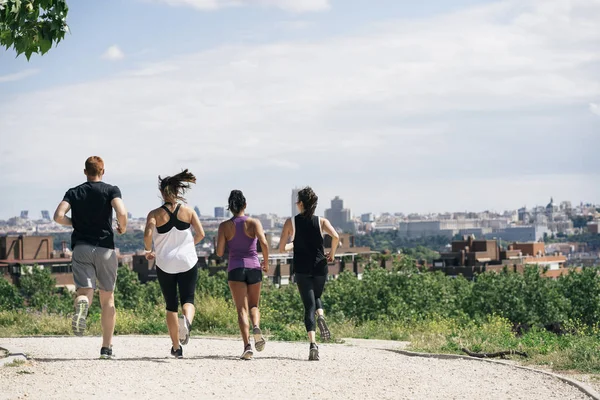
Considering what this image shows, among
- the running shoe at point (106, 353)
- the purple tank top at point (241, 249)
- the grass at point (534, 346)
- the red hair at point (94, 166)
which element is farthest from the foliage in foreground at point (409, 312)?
the red hair at point (94, 166)

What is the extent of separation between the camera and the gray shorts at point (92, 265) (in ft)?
33.2

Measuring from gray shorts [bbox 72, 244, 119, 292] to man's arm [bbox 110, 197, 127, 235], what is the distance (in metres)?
0.33

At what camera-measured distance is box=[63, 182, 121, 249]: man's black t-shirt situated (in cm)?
1022

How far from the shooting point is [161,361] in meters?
10.3

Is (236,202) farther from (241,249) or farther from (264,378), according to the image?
(264,378)

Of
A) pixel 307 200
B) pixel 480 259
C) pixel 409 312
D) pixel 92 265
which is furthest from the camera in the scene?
pixel 480 259

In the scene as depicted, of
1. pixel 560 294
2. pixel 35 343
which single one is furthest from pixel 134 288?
pixel 35 343

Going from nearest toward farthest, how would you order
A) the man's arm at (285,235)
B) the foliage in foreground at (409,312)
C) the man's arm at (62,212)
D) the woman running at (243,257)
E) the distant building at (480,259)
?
the man's arm at (62,212) < the woman running at (243,257) < the man's arm at (285,235) < the foliage in foreground at (409,312) < the distant building at (480,259)

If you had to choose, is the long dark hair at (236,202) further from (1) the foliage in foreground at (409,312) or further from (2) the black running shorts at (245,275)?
(1) the foliage in foreground at (409,312)

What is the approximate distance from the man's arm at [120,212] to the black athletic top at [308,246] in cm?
209

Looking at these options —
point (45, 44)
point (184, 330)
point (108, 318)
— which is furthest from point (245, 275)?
point (45, 44)

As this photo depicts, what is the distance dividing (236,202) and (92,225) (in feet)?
5.44

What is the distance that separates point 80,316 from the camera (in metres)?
9.90

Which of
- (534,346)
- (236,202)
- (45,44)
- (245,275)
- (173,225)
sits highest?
(45,44)
